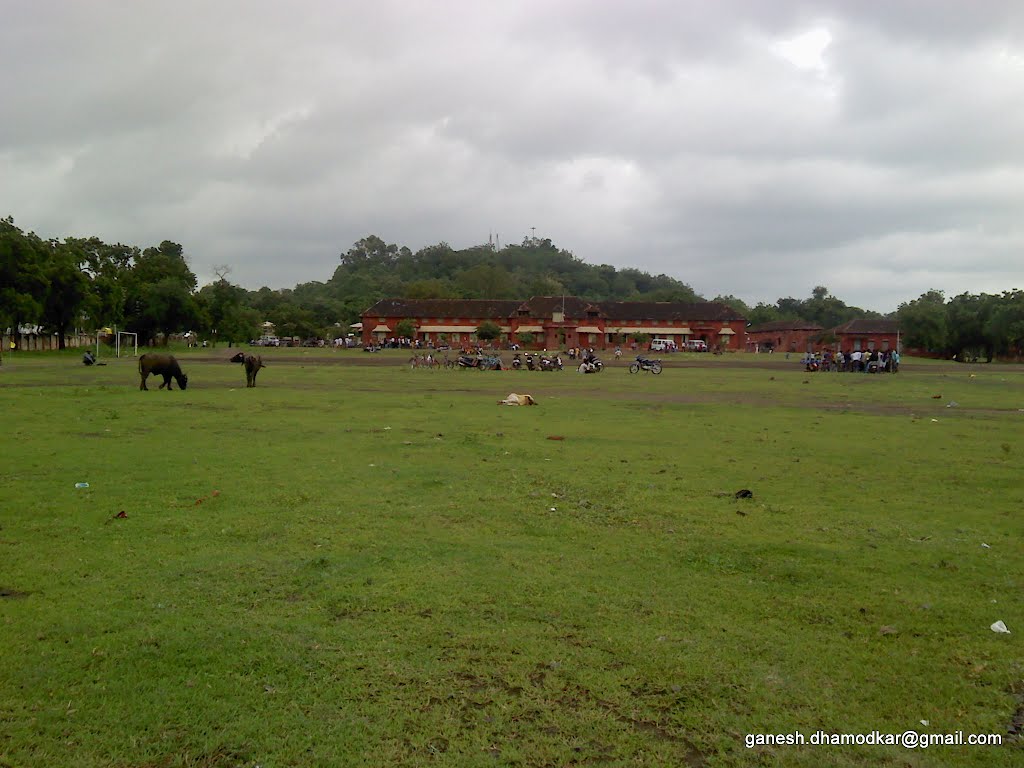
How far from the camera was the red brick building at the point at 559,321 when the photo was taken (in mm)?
105250

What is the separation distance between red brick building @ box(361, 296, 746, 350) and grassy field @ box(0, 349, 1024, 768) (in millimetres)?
92718

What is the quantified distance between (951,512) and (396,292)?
145 m

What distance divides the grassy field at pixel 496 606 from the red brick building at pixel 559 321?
304 ft

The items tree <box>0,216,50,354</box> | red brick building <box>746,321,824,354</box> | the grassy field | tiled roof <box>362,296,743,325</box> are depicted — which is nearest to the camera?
the grassy field

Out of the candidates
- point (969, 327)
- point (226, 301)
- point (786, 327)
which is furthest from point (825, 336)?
point (226, 301)

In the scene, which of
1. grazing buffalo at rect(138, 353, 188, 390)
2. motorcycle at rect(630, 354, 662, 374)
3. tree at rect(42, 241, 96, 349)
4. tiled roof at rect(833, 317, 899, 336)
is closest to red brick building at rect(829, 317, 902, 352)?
tiled roof at rect(833, 317, 899, 336)

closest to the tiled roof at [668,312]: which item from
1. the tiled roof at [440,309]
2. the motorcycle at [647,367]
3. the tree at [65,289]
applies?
the tiled roof at [440,309]

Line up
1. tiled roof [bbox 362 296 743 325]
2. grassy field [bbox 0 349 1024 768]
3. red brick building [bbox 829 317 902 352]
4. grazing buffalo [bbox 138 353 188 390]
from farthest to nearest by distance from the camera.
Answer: tiled roof [bbox 362 296 743 325], red brick building [bbox 829 317 902 352], grazing buffalo [bbox 138 353 188 390], grassy field [bbox 0 349 1024 768]

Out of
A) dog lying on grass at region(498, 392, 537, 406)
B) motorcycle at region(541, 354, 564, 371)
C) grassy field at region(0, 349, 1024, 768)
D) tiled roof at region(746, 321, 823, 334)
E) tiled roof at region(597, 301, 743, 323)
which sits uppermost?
tiled roof at region(597, 301, 743, 323)

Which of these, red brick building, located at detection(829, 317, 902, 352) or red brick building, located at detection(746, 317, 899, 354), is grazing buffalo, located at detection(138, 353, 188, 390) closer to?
red brick building, located at detection(746, 317, 899, 354)

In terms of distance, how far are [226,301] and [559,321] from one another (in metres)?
42.8

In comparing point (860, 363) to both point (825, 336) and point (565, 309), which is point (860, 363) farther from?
point (825, 336)

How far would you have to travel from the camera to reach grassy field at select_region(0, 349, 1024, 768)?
4023 millimetres

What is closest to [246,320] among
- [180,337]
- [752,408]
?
[180,337]
